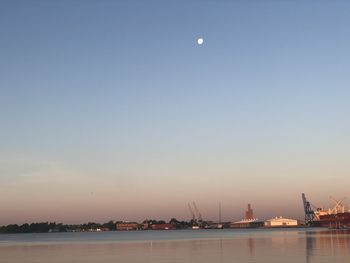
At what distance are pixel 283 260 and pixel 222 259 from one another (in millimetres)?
7057

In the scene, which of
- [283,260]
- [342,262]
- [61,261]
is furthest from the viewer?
[61,261]

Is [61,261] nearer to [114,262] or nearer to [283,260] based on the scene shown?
[114,262]

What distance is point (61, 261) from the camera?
56812mm

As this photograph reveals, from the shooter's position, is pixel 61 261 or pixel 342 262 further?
pixel 61 261

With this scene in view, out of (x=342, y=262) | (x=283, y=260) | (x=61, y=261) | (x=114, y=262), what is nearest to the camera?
(x=342, y=262)

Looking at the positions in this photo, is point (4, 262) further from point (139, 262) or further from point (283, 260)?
point (283, 260)

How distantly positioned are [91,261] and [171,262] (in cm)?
869

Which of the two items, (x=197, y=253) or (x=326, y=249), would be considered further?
(x=197, y=253)

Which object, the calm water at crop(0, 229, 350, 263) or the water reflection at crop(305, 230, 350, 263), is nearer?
the water reflection at crop(305, 230, 350, 263)

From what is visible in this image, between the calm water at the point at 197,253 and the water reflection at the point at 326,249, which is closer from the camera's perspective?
the water reflection at the point at 326,249

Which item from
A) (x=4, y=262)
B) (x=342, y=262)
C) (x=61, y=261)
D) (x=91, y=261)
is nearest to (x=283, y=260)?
(x=342, y=262)

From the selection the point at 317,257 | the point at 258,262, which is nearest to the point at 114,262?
the point at 258,262

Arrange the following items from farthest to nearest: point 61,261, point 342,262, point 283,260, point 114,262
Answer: point 61,261
point 114,262
point 283,260
point 342,262

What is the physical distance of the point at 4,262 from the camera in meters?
57.3
